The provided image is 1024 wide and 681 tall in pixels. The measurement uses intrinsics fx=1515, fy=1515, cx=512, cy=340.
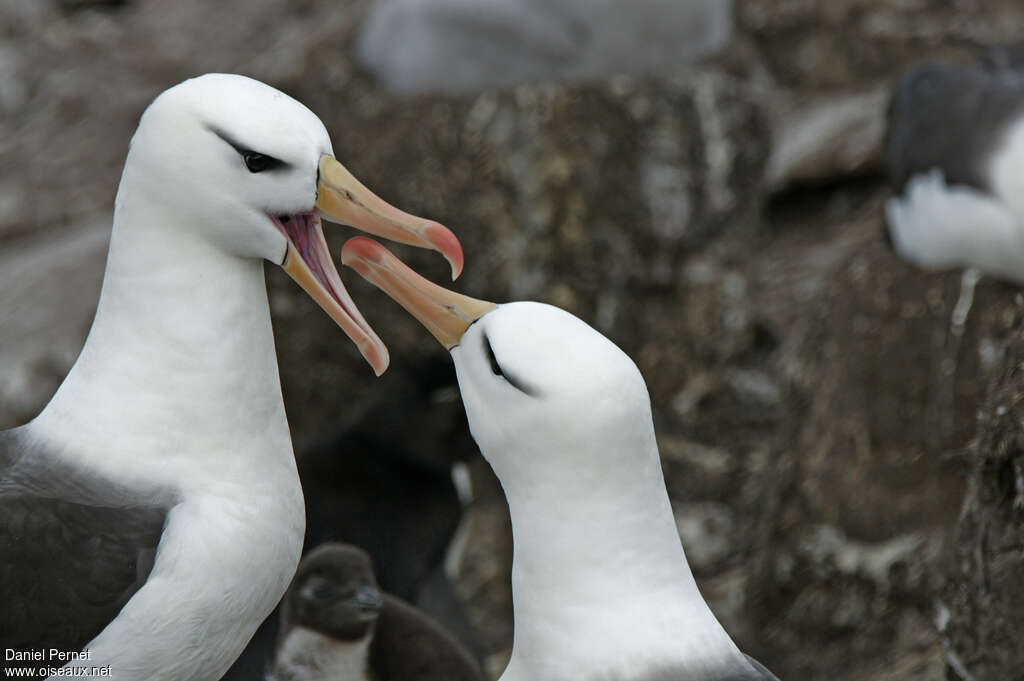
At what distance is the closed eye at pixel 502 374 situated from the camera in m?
3.09

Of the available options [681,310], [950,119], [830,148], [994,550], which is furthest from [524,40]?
[994,550]

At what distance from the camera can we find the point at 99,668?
308 centimetres

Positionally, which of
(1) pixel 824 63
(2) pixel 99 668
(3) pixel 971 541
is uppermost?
(1) pixel 824 63

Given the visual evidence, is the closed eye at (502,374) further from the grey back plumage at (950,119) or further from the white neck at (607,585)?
the grey back plumage at (950,119)

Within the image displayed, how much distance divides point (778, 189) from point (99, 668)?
769 centimetres

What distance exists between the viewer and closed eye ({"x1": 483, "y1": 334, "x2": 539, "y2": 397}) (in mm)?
3088

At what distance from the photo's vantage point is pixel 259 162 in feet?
10.5

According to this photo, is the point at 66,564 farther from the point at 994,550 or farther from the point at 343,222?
the point at 994,550

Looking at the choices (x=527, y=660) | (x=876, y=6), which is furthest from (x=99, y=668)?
(x=876, y=6)

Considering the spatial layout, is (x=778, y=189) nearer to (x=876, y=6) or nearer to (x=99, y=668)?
(x=876, y=6)

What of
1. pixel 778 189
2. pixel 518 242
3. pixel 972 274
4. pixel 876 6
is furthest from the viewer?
pixel 876 6

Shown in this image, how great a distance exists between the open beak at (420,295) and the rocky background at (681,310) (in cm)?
211

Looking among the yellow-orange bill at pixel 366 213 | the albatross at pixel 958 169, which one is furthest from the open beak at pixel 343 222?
the albatross at pixel 958 169

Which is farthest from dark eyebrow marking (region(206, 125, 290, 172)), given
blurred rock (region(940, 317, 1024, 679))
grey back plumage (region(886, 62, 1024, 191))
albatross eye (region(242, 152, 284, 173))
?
grey back plumage (region(886, 62, 1024, 191))
